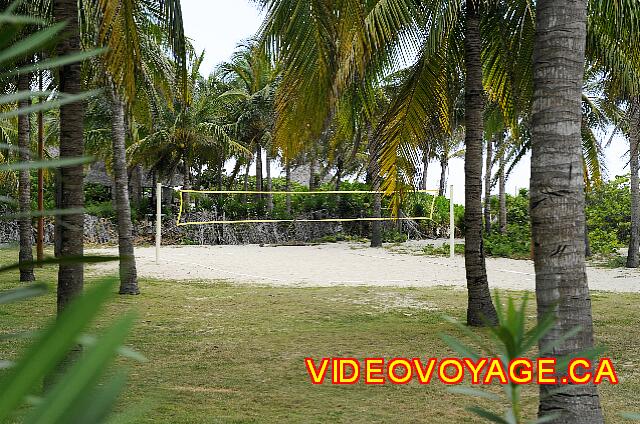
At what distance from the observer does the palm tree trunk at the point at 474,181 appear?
715cm

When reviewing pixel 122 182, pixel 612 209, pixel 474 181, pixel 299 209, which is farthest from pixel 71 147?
pixel 299 209

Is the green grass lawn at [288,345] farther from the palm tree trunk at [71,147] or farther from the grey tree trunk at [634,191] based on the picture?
the grey tree trunk at [634,191]

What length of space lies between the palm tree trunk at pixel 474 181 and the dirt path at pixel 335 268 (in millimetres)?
2383

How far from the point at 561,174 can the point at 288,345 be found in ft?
12.0

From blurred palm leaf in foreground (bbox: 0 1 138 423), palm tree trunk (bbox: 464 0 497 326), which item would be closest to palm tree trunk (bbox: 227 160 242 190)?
palm tree trunk (bbox: 464 0 497 326)

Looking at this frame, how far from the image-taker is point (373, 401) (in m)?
4.69

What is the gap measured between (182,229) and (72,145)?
17670 mm

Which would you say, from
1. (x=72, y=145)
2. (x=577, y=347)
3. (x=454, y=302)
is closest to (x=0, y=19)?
(x=577, y=347)

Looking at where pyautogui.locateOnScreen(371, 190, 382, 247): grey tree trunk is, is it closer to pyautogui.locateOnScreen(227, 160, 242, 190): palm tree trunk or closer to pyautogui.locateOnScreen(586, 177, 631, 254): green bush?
pyautogui.locateOnScreen(586, 177, 631, 254): green bush

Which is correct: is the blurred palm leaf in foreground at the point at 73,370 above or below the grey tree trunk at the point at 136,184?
below

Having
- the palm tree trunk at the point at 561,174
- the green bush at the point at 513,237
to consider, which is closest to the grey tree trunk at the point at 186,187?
the green bush at the point at 513,237

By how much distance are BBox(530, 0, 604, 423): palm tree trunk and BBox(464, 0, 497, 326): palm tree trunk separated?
374cm

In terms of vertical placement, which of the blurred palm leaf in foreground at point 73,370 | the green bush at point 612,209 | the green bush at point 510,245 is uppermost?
the green bush at point 612,209

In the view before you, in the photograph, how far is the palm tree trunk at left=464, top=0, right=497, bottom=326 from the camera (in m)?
7.15
